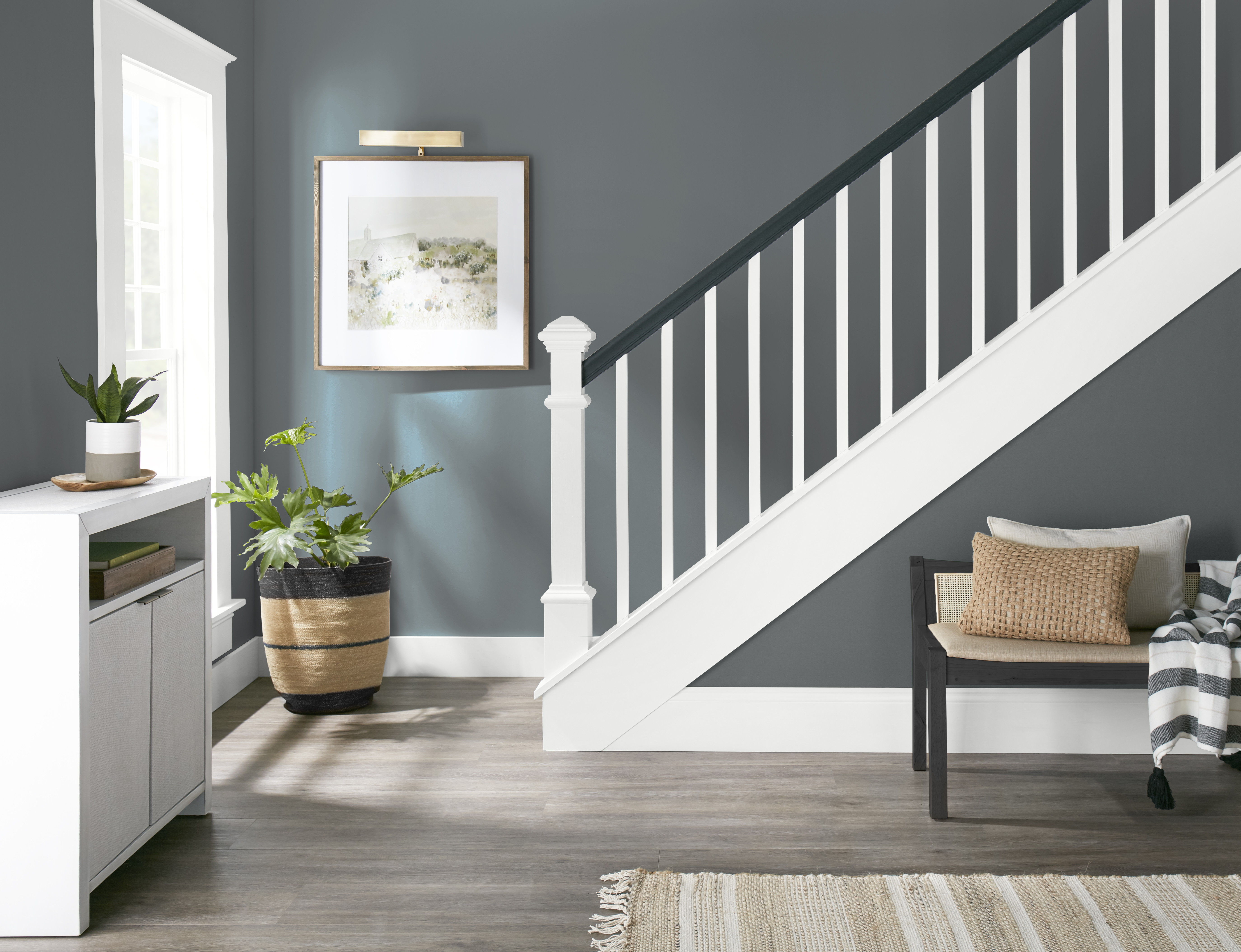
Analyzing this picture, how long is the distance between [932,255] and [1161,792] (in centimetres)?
161

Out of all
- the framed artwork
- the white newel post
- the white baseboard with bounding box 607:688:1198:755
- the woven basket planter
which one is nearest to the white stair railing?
the white newel post

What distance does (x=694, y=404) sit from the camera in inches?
164

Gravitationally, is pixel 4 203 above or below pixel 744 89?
below

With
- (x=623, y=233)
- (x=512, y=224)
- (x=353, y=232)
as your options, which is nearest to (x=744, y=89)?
(x=623, y=233)

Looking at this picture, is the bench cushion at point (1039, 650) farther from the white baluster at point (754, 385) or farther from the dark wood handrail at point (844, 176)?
the dark wood handrail at point (844, 176)

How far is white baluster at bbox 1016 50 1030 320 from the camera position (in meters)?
2.95

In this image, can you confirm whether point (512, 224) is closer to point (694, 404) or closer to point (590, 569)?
point (694, 404)

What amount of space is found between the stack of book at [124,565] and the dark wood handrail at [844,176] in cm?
135

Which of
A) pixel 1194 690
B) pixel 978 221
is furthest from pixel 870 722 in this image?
pixel 978 221

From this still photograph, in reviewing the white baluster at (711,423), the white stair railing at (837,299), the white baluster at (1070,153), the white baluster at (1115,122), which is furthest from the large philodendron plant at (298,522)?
the white baluster at (1115,122)

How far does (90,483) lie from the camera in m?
2.49

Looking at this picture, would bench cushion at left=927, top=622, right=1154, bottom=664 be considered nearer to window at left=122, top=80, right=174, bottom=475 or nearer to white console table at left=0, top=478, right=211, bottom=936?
white console table at left=0, top=478, right=211, bottom=936

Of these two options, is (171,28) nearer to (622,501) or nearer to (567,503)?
(567,503)

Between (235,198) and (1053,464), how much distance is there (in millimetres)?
3122
